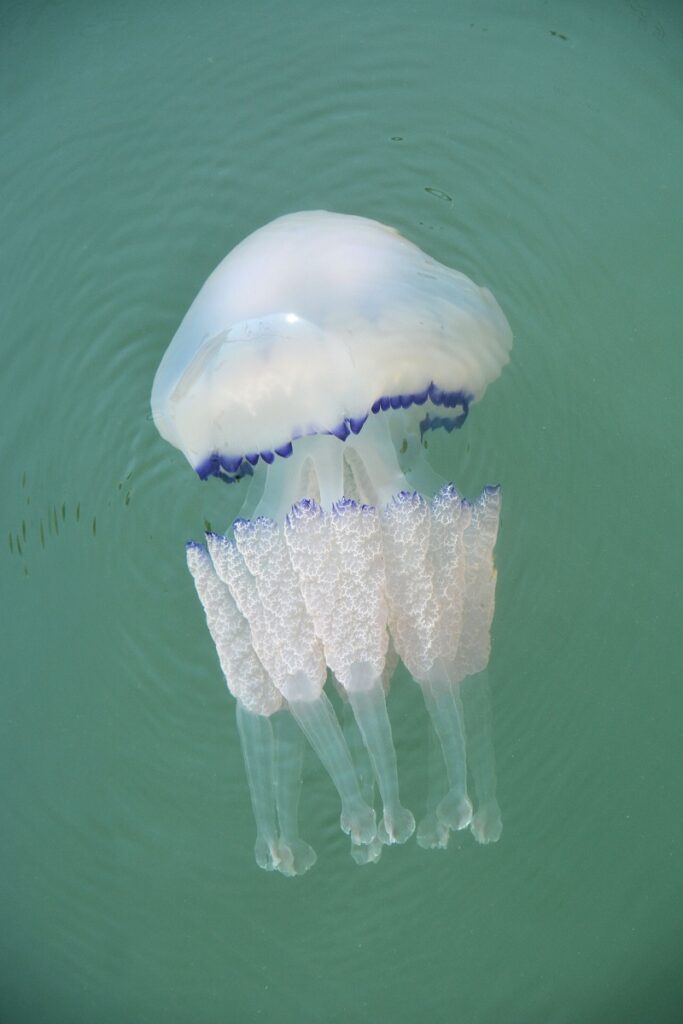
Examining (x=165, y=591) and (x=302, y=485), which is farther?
(x=165, y=591)

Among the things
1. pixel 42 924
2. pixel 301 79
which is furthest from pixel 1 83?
pixel 42 924

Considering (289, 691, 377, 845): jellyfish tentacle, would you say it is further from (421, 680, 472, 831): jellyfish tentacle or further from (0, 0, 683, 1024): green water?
(0, 0, 683, 1024): green water

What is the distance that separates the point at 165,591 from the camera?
2830mm

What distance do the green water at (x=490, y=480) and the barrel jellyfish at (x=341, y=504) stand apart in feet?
1.76

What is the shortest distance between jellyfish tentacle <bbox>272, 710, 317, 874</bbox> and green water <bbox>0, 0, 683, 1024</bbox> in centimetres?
40

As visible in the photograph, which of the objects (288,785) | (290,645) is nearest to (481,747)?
(288,785)

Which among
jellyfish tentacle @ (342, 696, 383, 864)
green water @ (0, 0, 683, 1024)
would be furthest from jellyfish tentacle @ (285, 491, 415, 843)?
green water @ (0, 0, 683, 1024)

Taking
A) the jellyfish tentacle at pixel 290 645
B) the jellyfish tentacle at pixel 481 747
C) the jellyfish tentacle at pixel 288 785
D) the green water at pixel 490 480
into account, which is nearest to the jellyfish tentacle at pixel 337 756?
the jellyfish tentacle at pixel 290 645

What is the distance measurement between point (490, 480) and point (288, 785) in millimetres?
996

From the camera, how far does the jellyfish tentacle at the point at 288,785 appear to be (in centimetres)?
235

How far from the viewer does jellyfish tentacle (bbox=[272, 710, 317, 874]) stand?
235 centimetres

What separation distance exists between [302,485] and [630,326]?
123 cm

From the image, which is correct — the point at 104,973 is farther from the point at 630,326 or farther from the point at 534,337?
the point at 630,326

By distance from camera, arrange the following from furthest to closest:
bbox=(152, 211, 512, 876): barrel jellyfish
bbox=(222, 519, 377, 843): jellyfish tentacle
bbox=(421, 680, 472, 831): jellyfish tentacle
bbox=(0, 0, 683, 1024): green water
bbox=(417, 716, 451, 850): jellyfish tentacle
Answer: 1. bbox=(0, 0, 683, 1024): green water
2. bbox=(417, 716, 451, 850): jellyfish tentacle
3. bbox=(421, 680, 472, 831): jellyfish tentacle
4. bbox=(222, 519, 377, 843): jellyfish tentacle
5. bbox=(152, 211, 512, 876): barrel jellyfish
